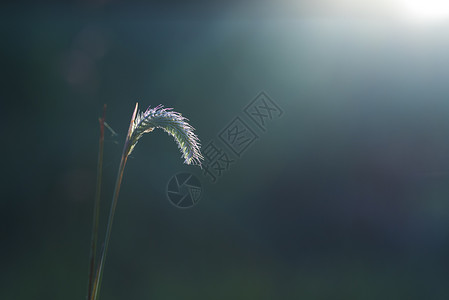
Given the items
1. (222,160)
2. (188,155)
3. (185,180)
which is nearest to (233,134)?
(222,160)

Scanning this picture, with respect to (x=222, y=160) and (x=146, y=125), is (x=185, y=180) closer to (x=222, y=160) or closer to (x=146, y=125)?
(x=222, y=160)

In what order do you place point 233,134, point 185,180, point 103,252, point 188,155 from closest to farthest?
point 103,252, point 188,155, point 185,180, point 233,134

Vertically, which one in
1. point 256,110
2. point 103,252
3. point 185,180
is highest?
point 256,110

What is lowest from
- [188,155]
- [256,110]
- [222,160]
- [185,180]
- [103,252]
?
[103,252]

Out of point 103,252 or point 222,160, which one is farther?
point 222,160

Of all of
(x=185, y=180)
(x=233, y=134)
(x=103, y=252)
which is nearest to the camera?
(x=103, y=252)

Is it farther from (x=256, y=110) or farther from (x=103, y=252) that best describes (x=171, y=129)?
(x=256, y=110)

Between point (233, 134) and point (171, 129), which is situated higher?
point (233, 134)

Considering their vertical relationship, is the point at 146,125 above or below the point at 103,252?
above

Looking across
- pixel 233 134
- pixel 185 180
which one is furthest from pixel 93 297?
pixel 233 134
